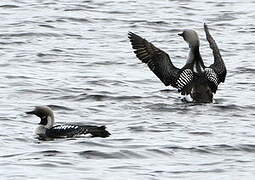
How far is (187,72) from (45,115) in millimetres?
3358

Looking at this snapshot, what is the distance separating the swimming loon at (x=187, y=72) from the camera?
18.7 m

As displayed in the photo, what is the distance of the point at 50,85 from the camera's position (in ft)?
65.8

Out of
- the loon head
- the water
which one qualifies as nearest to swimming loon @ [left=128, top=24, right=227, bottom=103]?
the water

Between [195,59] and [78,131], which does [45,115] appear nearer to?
[78,131]

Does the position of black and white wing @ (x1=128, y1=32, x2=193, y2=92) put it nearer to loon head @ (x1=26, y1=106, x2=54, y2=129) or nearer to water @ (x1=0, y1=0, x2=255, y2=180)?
water @ (x1=0, y1=0, x2=255, y2=180)

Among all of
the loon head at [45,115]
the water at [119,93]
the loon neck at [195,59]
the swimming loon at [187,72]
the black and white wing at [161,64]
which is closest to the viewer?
the water at [119,93]

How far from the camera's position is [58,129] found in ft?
51.1

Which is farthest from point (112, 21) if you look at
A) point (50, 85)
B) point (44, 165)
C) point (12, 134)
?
point (44, 165)

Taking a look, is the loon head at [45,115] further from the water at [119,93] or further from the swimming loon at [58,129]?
the water at [119,93]

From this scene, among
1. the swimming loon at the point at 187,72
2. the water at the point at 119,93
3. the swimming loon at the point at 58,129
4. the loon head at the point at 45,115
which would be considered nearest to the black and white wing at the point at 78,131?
the swimming loon at the point at 58,129

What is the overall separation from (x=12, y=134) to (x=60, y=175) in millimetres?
2584

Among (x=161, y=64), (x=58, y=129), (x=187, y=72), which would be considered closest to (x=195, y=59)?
(x=187, y=72)

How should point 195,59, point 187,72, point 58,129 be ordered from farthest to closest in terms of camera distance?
point 195,59
point 187,72
point 58,129

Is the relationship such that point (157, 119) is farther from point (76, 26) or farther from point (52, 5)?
point (52, 5)
